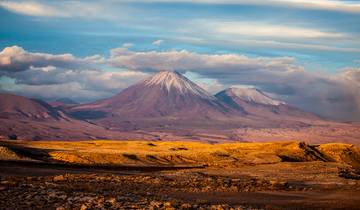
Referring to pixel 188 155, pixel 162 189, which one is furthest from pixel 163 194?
pixel 188 155

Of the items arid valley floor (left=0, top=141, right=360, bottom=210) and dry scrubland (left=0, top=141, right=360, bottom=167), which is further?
dry scrubland (left=0, top=141, right=360, bottom=167)

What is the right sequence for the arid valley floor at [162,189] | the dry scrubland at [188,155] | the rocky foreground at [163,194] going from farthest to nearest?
the dry scrubland at [188,155], the arid valley floor at [162,189], the rocky foreground at [163,194]

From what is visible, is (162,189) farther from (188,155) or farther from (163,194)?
(188,155)

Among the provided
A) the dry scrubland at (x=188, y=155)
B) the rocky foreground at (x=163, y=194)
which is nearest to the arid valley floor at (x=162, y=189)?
the rocky foreground at (x=163, y=194)

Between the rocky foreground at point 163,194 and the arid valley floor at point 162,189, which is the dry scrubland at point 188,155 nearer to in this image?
the arid valley floor at point 162,189

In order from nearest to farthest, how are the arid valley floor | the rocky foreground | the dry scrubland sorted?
the rocky foreground → the arid valley floor → the dry scrubland

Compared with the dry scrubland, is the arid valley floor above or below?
above

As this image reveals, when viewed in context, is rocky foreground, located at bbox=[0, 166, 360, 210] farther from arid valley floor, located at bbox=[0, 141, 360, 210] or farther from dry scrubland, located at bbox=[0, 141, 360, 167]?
dry scrubland, located at bbox=[0, 141, 360, 167]

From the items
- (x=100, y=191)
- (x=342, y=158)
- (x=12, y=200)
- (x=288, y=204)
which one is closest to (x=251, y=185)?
(x=288, y=204)

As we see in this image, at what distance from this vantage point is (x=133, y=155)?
8069cm

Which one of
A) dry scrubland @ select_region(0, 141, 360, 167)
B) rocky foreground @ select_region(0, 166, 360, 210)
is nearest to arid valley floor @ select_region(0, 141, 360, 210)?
rocky foreground @ select_region(0, 166, 360, 210)

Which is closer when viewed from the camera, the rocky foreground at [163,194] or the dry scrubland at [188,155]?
the rocky foreground at [163,194]

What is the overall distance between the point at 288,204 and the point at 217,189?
7.55 m

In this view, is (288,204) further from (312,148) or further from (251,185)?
(312,148)
